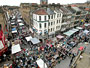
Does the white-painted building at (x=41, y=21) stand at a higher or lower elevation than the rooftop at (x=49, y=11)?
lower

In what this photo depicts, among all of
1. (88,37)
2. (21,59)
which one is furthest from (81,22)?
(21,59)

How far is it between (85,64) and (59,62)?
570 cm

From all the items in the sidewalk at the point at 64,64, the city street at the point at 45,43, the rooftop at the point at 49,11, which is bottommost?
the sidewalk at the point at 64,64

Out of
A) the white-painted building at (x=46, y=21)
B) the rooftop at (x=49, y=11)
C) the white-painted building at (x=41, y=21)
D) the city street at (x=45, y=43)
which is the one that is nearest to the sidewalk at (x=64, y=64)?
the city street at (x=45, y=43)

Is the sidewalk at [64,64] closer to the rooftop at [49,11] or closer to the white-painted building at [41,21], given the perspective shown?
the white-painted building at [41,21]

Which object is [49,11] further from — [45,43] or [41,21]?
[45,43]

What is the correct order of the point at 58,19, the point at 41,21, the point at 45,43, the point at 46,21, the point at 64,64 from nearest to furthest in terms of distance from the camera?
the point at 64,64 < the point at 41,21 < the point at 45,43 < the point at 46,21 < the point at 58,19

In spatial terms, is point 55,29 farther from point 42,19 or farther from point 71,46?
point 71,46

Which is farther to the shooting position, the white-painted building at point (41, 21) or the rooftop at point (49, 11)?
the rooftop at point (49, 11)

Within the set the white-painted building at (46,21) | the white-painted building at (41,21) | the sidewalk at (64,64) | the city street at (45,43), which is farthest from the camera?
the white-painted building at (46,21)

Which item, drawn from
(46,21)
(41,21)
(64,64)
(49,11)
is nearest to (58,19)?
(49,11)

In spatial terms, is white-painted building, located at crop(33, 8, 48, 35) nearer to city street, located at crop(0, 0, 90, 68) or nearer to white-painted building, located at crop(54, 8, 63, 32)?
city street, located at crop(0, 0, 90, 68)

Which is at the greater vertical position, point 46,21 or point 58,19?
point 58,19

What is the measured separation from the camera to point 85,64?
1423 centimetres
